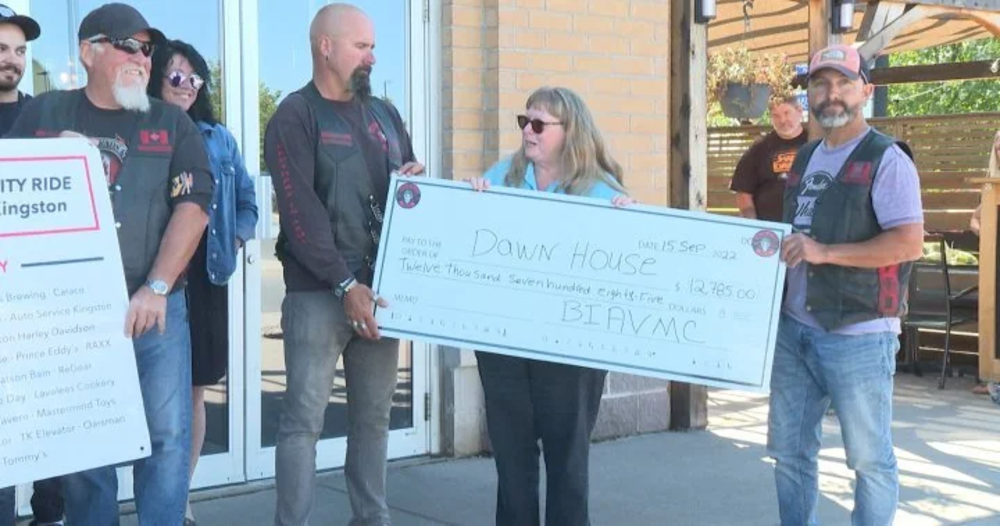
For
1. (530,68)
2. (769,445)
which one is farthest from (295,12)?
(769,445)

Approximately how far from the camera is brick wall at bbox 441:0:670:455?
6480 millimetres

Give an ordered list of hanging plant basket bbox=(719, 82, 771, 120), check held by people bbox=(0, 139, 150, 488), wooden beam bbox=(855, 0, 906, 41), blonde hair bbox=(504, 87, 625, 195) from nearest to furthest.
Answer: check held by people bbox=(0, 139, 150, 488)
blonde hair bbox=(504, 87, 625, 195)
wooden beam bbox=(855, 0, 906, 41)
hanging plant basket bbox=(719, 82, 771, 120)

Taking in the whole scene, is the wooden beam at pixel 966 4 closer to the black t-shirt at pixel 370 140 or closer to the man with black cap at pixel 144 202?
the black t-shirt at pixel 370 140

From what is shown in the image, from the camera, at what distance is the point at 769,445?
4633 mm

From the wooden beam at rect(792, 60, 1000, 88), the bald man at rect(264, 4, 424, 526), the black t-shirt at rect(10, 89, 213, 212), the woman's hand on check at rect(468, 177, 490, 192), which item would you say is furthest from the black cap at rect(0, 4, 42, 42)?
the wooden beam at rect(792, 60, 1000, 88)

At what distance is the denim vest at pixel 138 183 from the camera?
4.02 metres

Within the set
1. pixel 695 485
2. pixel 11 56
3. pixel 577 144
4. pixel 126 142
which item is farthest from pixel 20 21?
pixel 695 485

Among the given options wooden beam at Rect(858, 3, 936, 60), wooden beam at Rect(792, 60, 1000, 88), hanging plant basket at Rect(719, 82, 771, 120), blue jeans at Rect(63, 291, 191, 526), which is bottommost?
blue jeans at Rect(63, 291, 191, 526)

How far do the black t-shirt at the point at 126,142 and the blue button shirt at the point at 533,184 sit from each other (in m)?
1.00

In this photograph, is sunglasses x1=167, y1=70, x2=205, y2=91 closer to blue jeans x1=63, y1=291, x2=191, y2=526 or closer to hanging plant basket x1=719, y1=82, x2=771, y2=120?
blue jeans x1=63, y1=291, x2=191, y2=526

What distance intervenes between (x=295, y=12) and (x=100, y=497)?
2763 millimetres

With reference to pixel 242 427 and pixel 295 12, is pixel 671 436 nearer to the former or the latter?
pixel 242 427

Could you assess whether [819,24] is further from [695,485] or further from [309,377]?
[309,377]

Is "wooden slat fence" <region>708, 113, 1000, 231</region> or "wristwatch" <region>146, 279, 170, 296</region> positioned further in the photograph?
"wooden slat fence" <region>708, 113, 1000, 231</region>
